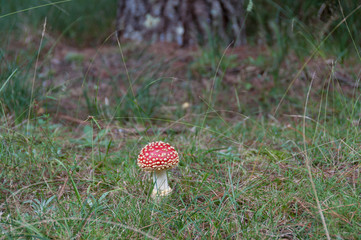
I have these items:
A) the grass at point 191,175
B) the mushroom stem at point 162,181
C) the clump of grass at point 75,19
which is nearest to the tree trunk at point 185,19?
the clump of grass at point 75,19

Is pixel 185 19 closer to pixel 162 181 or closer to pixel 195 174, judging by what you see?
pixel 195 174

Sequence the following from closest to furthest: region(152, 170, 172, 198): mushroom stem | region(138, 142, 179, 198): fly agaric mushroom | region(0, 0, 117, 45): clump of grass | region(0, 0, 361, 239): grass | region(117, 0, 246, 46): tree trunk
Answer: region(0, 0, 361, 239): grass
region(138, 142, 179, 198): fly agaric mushroom
region(152, 170, 172, 198): mushroom stem
region(117, 0, 246, 46): tree trunk
region(0, 0, 117, 45): clump of grass

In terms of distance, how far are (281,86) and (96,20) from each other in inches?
127

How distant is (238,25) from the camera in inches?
172

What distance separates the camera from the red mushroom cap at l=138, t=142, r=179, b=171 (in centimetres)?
189

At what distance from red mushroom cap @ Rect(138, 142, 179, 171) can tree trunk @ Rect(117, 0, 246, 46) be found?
244 centimetres

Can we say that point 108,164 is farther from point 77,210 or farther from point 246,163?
point 246,163

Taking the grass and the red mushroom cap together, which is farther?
the red mushroom cap

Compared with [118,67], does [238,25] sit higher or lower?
higher

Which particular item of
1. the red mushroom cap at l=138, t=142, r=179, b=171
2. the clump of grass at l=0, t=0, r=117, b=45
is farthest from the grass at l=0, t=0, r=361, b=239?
the clump of grass at l=0, t=0, r=117, b=45

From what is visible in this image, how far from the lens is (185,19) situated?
425 cm

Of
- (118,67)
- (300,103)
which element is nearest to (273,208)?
(300,103)

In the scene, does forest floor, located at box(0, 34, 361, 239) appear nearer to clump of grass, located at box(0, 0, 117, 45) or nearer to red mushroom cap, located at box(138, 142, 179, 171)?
red mushroom cap, located at box(138, 142, 179, 171)

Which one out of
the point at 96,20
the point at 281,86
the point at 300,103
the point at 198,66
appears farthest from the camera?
the point at 96,20
